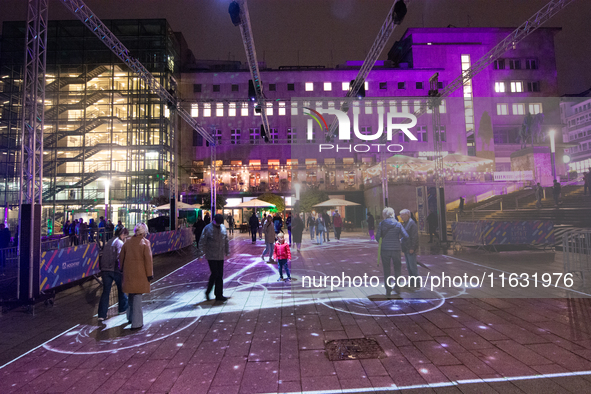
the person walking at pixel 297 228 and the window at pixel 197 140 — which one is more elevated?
the window at pixel 197 140

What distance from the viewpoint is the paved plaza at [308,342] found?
3.24 metres

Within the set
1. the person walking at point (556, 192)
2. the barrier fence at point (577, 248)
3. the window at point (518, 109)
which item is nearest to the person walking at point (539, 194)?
the person walking at point (556, 192)

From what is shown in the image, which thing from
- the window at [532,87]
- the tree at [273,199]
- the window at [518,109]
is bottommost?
the tree at [273,199]

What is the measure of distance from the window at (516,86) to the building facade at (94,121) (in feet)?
141

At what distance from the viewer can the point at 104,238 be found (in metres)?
12.6

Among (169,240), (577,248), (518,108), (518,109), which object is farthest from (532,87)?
(169,240)

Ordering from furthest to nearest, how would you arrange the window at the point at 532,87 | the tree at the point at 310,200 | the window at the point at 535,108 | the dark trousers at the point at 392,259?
the window at the point at 532,87 → the window at the point at 535,108 → the tree at the point at 310,200 → the dark trousers at the point at 392,259

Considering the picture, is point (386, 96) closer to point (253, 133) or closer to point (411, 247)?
point (253, 133)

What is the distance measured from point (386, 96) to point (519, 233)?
95.5 feet

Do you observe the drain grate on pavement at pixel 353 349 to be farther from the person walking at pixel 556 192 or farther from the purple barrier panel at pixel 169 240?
the person walking at pixel 556 192

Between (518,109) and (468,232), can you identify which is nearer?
(468,232)

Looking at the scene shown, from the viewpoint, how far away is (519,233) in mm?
12211

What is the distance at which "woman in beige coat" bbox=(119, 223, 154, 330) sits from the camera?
4883mm

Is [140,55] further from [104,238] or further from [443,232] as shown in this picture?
[443,232]
